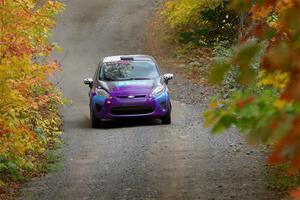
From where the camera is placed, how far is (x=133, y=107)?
15.1 metres

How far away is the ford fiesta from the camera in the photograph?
15.1m

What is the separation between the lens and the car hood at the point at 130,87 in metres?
15.2

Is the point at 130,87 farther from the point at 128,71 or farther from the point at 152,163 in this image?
the point at 152,163

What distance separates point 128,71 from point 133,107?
4.49 ft

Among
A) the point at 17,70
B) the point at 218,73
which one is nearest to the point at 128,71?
the point at 17,70

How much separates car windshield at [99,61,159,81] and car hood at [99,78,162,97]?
0.25m

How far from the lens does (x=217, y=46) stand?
1005 inches

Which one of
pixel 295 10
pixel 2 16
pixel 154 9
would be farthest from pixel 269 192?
pixel 154 9

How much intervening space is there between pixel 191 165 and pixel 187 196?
7.24ft

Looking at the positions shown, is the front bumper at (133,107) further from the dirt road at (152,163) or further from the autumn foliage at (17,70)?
the autumn foliage at (17,70)

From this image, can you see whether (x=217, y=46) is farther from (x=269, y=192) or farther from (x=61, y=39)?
(x=269, y=192)

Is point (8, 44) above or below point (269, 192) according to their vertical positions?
above

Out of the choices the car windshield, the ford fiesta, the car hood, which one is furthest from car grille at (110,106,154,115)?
the car windshield

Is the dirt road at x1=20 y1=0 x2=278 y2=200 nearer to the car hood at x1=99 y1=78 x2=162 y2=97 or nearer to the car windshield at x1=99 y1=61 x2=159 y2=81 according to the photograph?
the car hood at x1=99 y1=78 x2=162 y2=97
